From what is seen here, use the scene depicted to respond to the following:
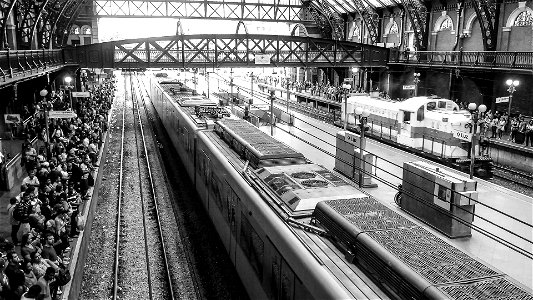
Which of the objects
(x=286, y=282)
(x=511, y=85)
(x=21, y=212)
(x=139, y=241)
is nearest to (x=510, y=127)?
(x=511, y=85)

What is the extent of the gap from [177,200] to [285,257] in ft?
38.5

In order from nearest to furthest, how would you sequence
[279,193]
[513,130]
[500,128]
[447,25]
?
[279,193], [513,130], [500,128], [447,25]

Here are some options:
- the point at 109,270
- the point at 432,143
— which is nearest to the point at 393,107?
the point at 432,143

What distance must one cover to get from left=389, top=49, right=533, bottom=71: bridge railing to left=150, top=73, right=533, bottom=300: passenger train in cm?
2062

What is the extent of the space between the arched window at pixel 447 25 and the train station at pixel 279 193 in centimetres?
17

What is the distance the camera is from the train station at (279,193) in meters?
6.68

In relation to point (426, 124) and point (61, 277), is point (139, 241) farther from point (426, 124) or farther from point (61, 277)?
point (426, 124)

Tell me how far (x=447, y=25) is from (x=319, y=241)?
3243 centimetres

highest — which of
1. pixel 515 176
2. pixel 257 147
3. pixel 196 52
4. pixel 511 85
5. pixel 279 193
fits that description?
pixel 196 52

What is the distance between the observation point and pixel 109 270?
12648mm

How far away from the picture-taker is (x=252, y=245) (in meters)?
9.11

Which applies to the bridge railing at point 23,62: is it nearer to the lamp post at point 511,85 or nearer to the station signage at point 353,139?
the station signage at point 353,139

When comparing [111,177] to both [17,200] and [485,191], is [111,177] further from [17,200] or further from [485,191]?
[485,191]

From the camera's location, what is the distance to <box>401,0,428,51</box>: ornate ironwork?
37062 millimetres
